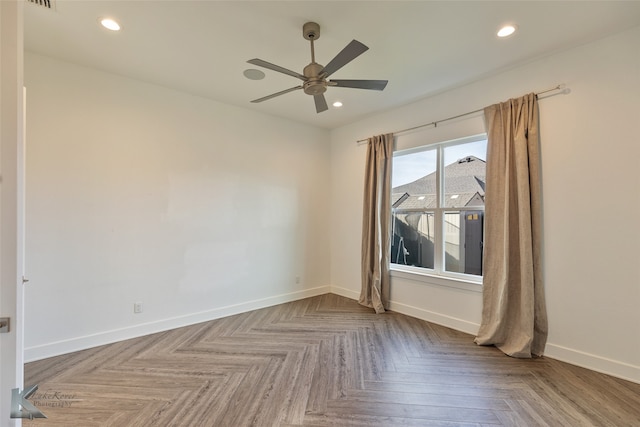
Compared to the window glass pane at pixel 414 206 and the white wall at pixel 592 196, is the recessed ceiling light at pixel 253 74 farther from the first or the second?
the white wall at pixel 592 196

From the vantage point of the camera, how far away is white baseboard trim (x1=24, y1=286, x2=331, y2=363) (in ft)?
9.35

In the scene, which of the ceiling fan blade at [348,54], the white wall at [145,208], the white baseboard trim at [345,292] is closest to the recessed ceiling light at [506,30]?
the ceiling fan blade at [348,54]

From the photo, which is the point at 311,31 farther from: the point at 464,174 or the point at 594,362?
the point at 594,362

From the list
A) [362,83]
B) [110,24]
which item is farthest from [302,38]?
[110,24]

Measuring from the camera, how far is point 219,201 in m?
4.03

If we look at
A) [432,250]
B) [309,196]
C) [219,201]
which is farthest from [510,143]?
[219,201]

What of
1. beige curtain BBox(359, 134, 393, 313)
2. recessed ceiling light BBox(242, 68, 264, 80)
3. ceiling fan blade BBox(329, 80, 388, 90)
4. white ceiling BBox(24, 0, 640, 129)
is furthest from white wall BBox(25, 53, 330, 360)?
ceiling fan blade BBox(329, 80, 388, 90)

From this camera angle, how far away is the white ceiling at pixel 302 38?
223cm

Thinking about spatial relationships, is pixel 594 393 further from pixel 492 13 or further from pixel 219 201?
pixel 219 201

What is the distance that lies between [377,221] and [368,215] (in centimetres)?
21

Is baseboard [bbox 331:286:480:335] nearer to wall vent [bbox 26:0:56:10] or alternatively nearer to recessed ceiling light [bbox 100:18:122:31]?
recessed ceiling light [bbox 100:18:122:31]

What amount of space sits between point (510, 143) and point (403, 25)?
167 centimetres

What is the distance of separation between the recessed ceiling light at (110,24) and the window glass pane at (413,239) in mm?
3838

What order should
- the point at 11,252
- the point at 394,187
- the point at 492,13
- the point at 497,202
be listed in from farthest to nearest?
1. the point at 394,187
2. the point at 497,202
3. the point at 492,13
4. the point at 11,252
